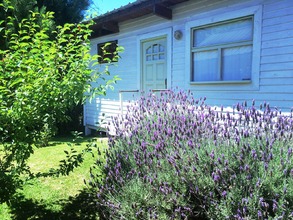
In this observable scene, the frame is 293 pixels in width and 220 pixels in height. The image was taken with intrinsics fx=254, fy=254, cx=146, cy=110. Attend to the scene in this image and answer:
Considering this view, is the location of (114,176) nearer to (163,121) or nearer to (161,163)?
(161,163)

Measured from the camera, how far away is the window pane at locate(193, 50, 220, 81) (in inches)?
228

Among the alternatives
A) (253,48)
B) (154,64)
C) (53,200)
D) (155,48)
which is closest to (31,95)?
(53,200)

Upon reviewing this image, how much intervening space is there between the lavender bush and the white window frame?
2.75 meters

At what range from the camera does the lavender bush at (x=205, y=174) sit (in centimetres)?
193

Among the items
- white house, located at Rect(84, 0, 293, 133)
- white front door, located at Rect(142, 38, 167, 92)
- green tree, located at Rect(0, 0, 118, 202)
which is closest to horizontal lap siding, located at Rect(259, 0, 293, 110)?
white house, located at Rect(84, 0, 293, 133)

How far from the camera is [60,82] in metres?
2.59

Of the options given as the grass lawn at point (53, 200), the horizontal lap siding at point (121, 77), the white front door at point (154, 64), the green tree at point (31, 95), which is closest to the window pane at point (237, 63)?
the white front door at point (154, 64)

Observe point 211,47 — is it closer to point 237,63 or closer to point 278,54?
point 237,63

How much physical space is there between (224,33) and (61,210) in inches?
185

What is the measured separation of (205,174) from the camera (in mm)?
2188

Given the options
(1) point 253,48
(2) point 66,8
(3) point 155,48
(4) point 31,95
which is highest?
(2) point 66,8

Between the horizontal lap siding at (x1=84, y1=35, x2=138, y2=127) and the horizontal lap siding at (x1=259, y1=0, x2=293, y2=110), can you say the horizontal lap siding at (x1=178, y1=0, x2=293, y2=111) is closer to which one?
the horizontal lap siding at (x1=259, y1=0, x2=293, y2=110)

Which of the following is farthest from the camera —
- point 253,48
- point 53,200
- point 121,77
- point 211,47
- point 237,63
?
point 121,77

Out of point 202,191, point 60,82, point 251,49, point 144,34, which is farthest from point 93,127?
point 202,191
